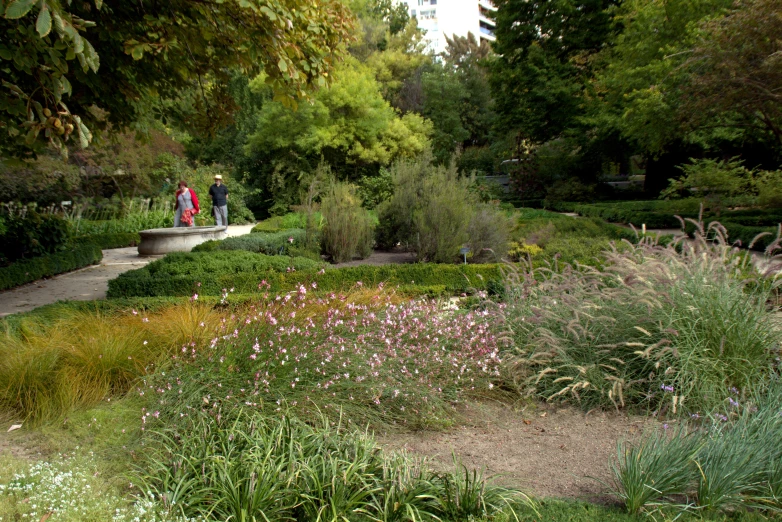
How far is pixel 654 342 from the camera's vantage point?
4324 millimetres

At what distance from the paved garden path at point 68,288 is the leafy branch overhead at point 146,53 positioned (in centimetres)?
226

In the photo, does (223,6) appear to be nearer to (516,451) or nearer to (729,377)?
(516,451)

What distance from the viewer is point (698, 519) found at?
2707mm

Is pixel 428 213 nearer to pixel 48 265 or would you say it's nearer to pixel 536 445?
pixel 536 445

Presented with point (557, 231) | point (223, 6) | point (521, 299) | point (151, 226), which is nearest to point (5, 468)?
point (521, 299)

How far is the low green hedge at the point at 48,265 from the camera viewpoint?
9547mm

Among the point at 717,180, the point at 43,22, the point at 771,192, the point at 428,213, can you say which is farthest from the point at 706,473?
the point at 717,180

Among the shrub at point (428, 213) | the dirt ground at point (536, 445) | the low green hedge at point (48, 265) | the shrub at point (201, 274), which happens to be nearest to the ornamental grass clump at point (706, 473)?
the dirt ground at point (536, 445)

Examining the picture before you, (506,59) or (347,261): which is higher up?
(506,59)

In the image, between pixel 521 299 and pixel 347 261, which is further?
pixel 347 261

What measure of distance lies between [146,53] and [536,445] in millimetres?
5995

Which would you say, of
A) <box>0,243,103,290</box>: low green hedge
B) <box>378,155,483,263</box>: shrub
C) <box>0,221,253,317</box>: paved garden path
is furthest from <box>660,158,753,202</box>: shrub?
<box>0,243,103,290</box>: low green hedge

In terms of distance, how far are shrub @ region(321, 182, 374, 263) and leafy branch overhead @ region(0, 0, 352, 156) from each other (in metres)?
3.89

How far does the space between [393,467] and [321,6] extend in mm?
5158
